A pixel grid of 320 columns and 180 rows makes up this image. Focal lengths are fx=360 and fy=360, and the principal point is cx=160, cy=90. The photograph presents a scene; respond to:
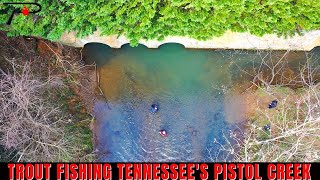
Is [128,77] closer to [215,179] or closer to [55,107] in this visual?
[55,107]

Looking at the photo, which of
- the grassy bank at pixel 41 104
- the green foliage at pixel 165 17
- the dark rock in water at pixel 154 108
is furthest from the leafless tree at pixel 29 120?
the dark rock in water at pixel 154 108

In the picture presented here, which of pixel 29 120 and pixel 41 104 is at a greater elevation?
pixel 41 104

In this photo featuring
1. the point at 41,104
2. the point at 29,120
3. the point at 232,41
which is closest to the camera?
the point at 29,120

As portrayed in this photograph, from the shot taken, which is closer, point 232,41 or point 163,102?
point 232,41

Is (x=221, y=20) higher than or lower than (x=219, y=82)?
higher

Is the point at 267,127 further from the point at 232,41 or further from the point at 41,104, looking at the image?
the point at 41,104

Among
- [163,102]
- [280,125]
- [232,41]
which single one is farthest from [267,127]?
[163,102]

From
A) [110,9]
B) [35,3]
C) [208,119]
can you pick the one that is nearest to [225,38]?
[208,119]
